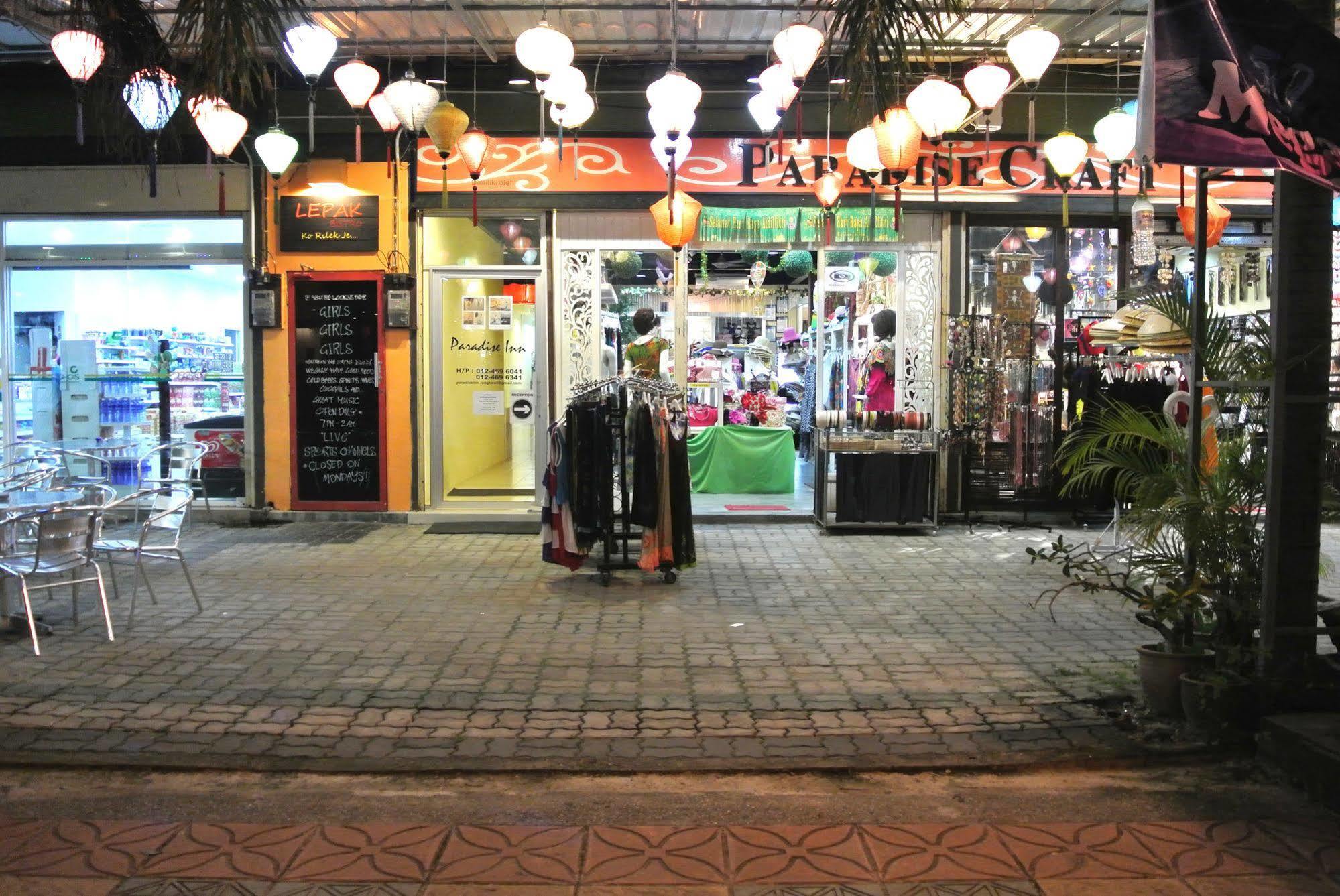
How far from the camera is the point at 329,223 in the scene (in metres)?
10.6

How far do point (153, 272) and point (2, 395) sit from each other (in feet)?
6.74

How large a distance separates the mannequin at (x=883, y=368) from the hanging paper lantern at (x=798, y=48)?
3.82m

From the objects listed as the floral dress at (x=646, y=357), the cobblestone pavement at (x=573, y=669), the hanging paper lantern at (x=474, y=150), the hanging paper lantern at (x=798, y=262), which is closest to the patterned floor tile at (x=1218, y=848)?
the cobblestone pavement at (x=573, y=669)

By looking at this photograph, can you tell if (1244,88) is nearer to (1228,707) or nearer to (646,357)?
(1228,707)

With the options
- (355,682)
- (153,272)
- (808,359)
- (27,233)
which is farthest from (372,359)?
(355,682)

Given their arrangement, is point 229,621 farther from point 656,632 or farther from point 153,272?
point 153,272

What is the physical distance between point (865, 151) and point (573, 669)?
5069mm

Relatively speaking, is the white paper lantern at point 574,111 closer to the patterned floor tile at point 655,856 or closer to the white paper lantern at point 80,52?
the white paper lantern at point 80,52

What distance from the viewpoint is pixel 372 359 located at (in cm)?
1064

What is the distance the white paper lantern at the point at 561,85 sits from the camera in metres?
7.91

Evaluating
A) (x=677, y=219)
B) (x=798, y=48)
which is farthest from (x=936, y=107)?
(x=677, y=219)

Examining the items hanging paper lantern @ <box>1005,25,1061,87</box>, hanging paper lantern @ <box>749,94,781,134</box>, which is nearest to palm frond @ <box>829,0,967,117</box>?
hanging paper lantern @ <box>1005,25,1061,87</box>

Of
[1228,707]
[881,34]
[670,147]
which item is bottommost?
[1228,707]

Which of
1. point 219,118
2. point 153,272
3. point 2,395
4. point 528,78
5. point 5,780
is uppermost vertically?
point 528,78
